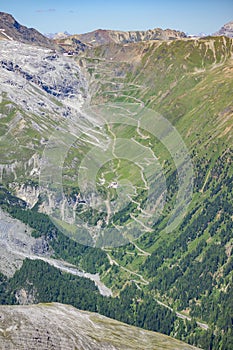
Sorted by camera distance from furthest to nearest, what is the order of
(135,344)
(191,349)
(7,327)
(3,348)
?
(191,349), (135,344), (7,327), (3,348)

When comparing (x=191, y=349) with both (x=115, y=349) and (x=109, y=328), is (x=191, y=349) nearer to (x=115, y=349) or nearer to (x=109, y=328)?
(x=109, y=328)

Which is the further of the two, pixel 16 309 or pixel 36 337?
pixel 16 309

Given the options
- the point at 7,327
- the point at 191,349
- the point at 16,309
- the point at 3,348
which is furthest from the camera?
the point at 191,349

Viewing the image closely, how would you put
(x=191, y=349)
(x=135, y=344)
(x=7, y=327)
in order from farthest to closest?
(x=191, y=349) → (x=135, y=344) → (x=7, y=327)

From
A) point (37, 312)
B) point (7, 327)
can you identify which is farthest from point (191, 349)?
point (7, 327)

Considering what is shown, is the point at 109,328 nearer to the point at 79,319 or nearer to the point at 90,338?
the point at 79,319

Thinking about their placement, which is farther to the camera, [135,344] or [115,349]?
[135,344]
